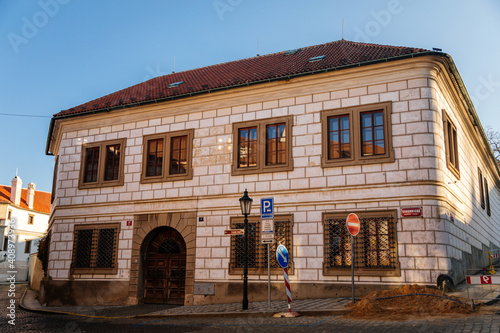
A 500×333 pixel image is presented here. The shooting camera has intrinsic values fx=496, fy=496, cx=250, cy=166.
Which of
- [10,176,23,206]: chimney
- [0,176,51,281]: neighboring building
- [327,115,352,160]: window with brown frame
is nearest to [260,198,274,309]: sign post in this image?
[327,115,352,160]: window with brown frame

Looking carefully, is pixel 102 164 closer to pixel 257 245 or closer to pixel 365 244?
pixel 257 245

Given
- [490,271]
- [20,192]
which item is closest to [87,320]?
[490,271]

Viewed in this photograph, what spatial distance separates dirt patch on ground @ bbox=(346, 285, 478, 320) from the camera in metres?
11.4

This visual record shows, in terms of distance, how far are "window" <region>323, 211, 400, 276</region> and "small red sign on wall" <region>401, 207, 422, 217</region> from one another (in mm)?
312

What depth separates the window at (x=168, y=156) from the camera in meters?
19.4

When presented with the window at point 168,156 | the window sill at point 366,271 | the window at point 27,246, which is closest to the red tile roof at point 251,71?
the window at point 168,156

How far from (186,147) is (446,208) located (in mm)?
9771

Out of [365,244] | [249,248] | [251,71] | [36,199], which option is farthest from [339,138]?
[36,199]

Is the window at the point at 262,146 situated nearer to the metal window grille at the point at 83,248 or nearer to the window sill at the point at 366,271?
the window sill at the point at 366,271

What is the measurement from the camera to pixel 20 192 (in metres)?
62.5

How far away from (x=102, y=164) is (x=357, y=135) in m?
10.9

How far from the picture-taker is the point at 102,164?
21.0 meters

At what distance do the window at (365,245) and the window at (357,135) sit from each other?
1.80 meters

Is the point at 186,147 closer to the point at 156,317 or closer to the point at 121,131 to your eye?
the point at 121,131
